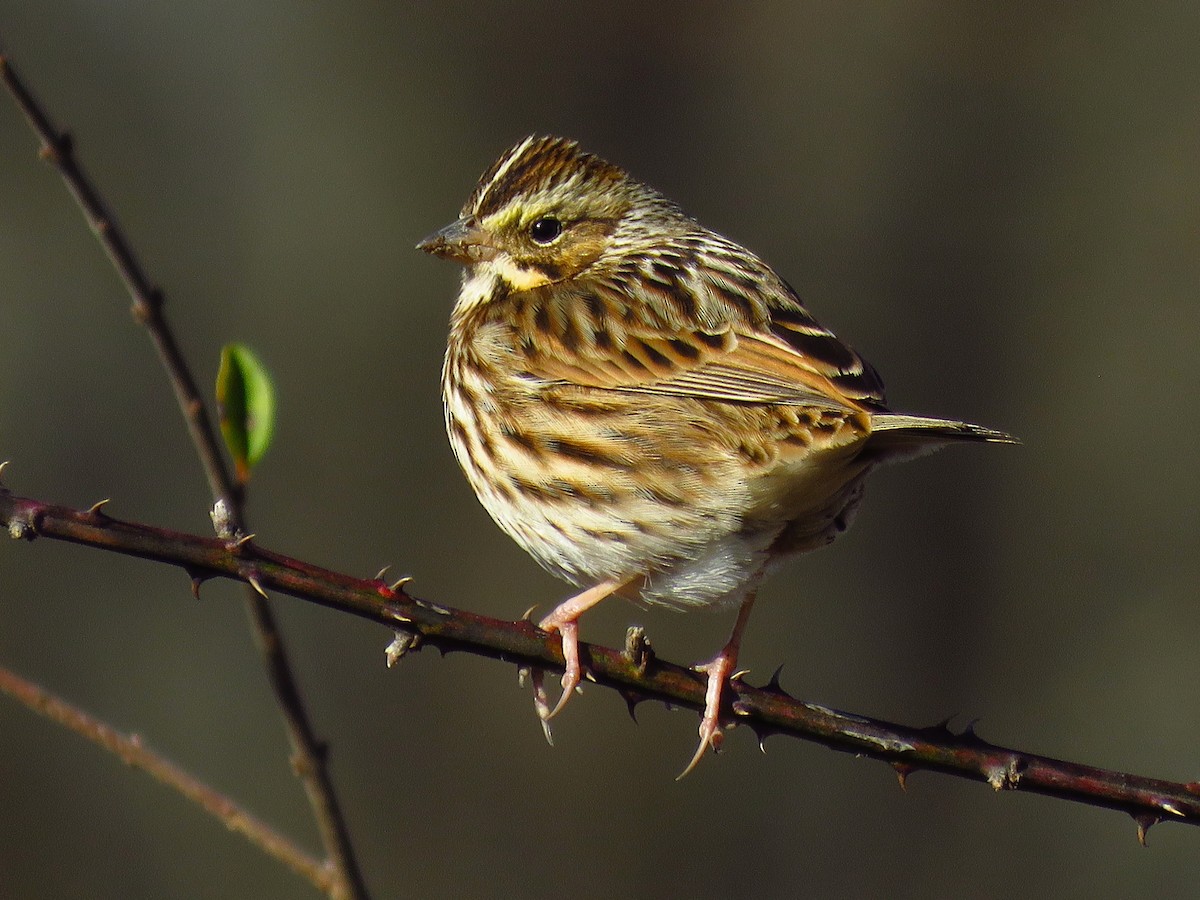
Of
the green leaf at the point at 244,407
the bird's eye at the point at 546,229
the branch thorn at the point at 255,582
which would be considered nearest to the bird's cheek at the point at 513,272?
the bird's eye at the point at 546,229

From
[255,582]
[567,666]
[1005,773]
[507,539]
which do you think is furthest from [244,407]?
[507,539]

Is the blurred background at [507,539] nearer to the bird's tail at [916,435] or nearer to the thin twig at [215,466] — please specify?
the bird's tail at [916,435]

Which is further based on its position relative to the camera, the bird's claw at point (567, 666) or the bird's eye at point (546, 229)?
the bird's eye at point (546, 229)

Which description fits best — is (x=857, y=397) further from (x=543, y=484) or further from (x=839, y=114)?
(x=839, y=114)

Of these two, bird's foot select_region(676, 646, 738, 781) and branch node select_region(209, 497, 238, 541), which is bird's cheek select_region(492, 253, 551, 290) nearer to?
bird's foot select_region(676, 646, 738, 781)

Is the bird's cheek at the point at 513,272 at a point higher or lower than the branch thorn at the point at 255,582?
higher

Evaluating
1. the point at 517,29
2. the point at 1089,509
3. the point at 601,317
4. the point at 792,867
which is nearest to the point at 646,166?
the point at 517,29

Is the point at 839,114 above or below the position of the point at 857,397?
above
